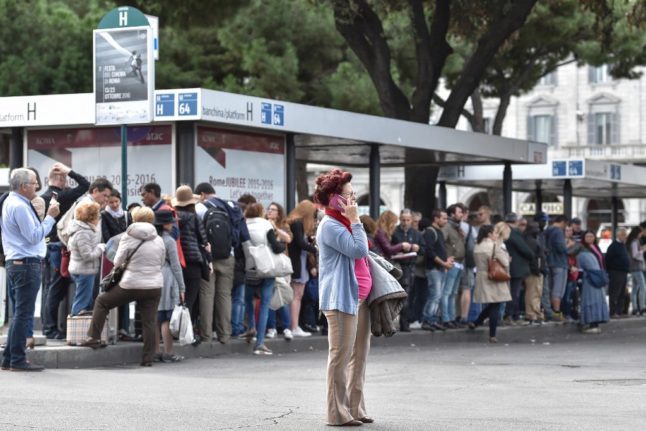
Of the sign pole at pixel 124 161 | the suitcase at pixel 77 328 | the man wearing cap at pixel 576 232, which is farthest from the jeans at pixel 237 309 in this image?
the man wearing cap at pixel 576 232

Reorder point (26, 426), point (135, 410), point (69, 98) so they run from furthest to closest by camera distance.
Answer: point (69, 98)
point (135, 410)
point (26, 426)

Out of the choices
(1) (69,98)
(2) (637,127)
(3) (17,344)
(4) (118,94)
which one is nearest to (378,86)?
(1) (69,98)

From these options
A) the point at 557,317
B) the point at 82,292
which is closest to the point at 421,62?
the point at 557,317

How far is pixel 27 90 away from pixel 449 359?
26659 millimetres

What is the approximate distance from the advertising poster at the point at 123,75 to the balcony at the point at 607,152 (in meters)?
58.8

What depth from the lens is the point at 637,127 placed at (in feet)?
239

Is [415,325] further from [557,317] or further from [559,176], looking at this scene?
[559,176]

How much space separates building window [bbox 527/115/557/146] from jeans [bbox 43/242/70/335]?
62003 mm

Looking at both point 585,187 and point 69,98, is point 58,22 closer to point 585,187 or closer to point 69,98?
point 585,187

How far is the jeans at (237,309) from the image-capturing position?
54.2 feet

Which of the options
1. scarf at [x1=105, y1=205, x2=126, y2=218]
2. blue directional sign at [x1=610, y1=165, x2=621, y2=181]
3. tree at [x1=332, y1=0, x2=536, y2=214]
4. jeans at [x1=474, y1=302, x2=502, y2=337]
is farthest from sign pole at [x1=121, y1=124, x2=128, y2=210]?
blue directional sign at [x1=610, y1=165, x2=621, y2=181]

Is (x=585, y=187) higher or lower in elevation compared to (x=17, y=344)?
higher

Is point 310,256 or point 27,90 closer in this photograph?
point 310,256

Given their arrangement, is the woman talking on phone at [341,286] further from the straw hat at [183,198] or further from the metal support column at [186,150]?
the metal support column at [186,150]
